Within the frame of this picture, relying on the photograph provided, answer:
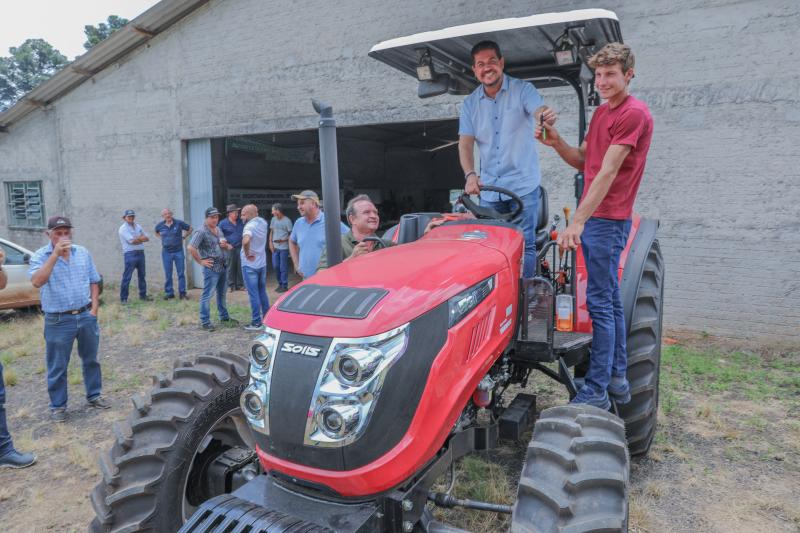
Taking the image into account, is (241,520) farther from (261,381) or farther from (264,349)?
(264,349)

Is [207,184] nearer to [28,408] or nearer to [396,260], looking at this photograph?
[28,408]

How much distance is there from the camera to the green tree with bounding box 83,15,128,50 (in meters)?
38.2

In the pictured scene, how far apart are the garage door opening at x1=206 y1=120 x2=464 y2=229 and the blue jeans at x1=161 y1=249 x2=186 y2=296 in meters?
2.99

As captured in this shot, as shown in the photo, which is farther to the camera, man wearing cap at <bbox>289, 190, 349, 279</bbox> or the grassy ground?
man wearing cap at <bbox>289, 190, 349, 279</bbox>

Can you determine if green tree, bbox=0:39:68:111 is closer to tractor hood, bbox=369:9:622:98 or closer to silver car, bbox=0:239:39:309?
silver car, bbox=0:239:39:309

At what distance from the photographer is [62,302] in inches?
198

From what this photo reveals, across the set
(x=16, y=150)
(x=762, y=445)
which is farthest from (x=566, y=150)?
(x=16, y=150)

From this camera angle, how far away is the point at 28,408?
18.3 feet

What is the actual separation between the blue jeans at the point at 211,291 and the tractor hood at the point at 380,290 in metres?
6.38

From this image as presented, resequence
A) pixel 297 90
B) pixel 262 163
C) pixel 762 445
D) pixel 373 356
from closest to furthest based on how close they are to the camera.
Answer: pixel 373 356
pixel 762 445
pixel 297 90
pixel 262 163

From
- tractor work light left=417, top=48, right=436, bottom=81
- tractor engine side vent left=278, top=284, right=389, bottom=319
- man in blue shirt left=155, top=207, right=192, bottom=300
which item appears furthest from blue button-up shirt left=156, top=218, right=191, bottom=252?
tractor engine side vent left=278, top=284, right=389, bottom=319

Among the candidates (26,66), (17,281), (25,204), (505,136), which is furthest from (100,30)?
(505,136)

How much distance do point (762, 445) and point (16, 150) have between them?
17112 millimetres

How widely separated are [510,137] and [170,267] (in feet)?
30.5
